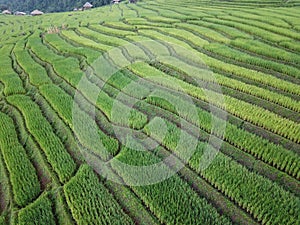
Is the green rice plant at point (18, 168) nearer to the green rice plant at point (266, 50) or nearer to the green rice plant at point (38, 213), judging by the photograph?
the green rice plant at point (38, 213)

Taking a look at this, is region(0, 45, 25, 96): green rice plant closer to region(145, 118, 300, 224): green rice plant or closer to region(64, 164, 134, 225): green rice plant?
region(64, 164, 134, 225): green rice plant

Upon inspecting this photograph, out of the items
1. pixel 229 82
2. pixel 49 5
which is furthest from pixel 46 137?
pixel 49 5

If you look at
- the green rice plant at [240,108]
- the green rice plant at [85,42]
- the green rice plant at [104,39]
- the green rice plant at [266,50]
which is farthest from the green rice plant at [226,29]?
the green rice plant at [85,42]

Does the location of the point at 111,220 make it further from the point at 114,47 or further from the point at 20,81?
the point at 114,47

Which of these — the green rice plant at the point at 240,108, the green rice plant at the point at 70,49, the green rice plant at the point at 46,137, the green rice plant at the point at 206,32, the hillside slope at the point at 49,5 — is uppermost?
the green rice plant at the point at 206,32

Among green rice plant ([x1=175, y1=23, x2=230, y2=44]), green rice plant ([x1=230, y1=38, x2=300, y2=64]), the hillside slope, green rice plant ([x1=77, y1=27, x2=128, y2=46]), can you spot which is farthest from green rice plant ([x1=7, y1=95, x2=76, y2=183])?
the hillside slope

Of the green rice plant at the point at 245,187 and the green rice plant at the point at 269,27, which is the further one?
the green rice plant at the point at 269,27
